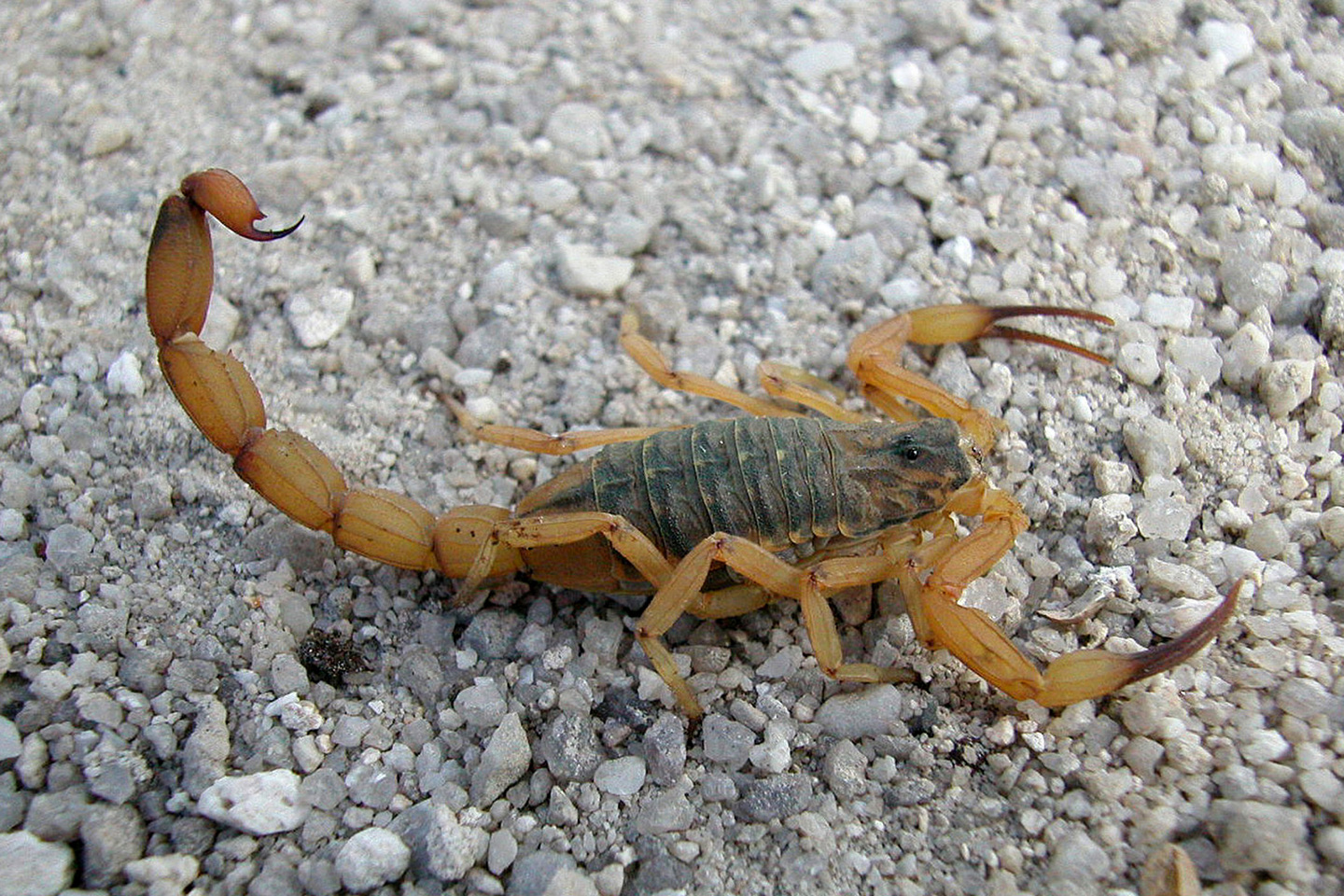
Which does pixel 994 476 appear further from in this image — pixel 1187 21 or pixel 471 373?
pixel 1187 21

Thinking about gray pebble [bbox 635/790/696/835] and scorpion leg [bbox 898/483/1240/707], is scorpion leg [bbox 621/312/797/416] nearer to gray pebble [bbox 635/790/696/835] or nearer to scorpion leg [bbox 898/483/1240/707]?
scorpion leg [bbox 898/483/1240/707]

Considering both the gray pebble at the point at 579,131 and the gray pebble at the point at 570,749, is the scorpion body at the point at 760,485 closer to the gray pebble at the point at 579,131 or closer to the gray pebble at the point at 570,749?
the gray pebble at the point at 570,749

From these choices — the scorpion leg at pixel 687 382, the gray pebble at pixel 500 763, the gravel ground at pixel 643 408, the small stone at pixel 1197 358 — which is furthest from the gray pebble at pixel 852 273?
the gray pebble at pixel 500 763

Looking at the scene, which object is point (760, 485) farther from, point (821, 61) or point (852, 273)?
point (821, 61)

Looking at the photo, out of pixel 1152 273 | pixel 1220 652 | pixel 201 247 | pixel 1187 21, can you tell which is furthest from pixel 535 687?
pixel 1187 21

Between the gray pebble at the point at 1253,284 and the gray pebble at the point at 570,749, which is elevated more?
the gray pebble at the point at 1253,284

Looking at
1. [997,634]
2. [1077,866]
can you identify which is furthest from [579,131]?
[1077,866]

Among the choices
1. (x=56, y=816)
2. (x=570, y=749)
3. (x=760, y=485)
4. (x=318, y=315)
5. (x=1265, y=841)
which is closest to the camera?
(x=1265, y=841)
